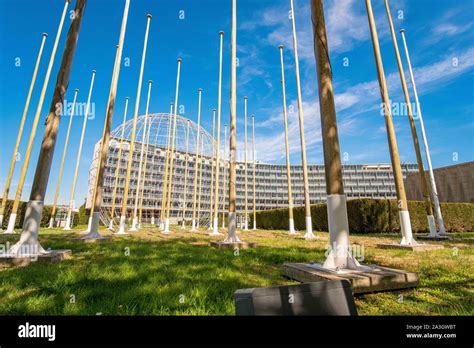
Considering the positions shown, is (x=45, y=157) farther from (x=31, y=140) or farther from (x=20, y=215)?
(x=20, y=215)

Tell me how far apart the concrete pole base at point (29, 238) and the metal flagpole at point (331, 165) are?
664 centimetres

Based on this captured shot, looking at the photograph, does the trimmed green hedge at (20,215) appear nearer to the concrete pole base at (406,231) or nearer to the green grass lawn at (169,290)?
the green grass lawn at (169,290)

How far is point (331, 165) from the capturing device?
14.9 feet

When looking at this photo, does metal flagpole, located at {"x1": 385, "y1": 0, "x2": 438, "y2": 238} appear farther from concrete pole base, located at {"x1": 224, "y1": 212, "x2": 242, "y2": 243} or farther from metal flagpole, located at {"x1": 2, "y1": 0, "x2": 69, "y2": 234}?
metal flagpole, located at {"x1": 2, "y1": 0, "x2": 69, "y2": 234}

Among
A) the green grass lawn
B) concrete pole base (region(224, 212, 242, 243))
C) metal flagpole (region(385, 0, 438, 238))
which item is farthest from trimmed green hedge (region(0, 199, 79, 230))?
metal flagpole (region(385, 0, 438, 238))

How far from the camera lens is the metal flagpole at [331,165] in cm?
425

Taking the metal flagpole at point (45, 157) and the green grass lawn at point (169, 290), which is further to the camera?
the metal flagpole at point (45, 157)

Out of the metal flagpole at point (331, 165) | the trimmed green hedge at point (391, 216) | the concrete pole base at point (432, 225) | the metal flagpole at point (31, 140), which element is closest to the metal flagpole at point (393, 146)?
the concrete pole base at point (432, 225)

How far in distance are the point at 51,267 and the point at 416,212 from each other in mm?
22966

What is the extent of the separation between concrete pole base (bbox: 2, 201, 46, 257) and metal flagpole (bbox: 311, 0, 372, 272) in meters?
6.64

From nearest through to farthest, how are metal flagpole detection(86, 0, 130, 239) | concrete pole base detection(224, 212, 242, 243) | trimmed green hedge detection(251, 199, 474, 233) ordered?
concrete pole base detection(224, 212, 242, 243), metal flagpole detection(86, 0, 130, 239), trimmed green hedge detection(251, 199, 474, 233)

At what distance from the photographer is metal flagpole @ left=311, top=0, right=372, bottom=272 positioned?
13.9 feet

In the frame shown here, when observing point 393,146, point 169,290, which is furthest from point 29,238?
point 393,146
